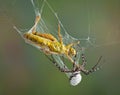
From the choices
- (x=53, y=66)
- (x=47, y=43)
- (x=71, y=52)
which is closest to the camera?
(x=47, y=43)

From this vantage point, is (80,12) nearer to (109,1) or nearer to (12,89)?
(109,1)

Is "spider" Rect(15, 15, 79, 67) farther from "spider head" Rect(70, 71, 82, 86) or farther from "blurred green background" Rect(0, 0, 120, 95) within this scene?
"blurred green background" Rect(0, 0, 120, 95)

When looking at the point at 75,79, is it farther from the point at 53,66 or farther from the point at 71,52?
the point at 53,66

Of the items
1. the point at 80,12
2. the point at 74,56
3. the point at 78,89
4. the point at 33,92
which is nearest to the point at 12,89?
the point at 33,92

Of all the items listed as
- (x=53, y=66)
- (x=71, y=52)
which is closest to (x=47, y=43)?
(x=71, y=52)

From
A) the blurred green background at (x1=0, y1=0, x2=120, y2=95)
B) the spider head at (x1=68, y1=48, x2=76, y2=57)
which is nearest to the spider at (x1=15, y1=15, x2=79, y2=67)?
the spider head at (x1=68, y1=48, x2=76, y2=57)

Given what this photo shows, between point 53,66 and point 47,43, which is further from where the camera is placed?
point 53,66

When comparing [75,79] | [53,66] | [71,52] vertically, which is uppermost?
[71,52]
